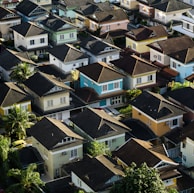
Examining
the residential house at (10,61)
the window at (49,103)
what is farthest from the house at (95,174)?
the residential house at (10,61)

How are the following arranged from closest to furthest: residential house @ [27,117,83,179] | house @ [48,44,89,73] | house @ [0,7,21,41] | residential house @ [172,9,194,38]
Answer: residential house @ [27,117,83,179] → house @ [48,44,89,73] → residential house @ [172,9,194,38] → house @ [0,7,21,41]

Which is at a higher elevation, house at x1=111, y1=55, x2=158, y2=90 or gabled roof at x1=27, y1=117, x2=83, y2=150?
gabled roof at x1=27, y1=117, x2=83, y2=150

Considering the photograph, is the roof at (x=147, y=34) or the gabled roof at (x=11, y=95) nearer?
the gabled roof at (x=11, y=95)

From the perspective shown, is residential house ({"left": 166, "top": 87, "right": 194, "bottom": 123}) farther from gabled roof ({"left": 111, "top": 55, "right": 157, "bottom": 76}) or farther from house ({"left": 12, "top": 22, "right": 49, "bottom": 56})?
house ({"left": 12, "top": 22, "right": 49, "bottom": 56})

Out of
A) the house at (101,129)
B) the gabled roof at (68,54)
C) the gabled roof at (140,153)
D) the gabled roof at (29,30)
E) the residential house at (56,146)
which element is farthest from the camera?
the gabled roof at (29,30)

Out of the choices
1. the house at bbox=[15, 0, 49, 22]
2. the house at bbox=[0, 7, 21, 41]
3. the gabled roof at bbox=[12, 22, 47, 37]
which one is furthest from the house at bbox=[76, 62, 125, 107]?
the house at bbox=[15, 0, 49, 22]

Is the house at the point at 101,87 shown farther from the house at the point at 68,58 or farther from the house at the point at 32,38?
the house at the point at 32,38

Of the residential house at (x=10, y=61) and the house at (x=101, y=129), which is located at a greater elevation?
the house at (x=101, y=129)
